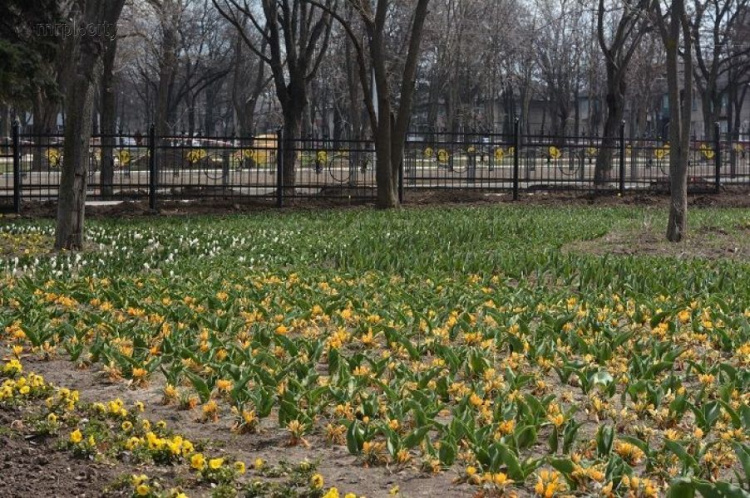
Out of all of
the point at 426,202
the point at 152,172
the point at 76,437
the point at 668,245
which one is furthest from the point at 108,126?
the point at 76,437

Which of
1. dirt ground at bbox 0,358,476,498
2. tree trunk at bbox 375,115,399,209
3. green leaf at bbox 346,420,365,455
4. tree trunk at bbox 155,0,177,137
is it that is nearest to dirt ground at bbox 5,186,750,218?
tree trunk at bbox 375,115,399,209

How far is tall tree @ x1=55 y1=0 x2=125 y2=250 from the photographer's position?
11133 mm

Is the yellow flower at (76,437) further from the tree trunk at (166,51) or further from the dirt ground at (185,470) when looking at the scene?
the tree trunk at (166,51)

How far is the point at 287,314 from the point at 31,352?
1762mm

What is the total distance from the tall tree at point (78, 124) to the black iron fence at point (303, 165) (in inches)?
269

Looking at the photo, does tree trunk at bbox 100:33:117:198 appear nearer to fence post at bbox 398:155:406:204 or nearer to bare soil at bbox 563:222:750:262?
fence post at bbox 398:155:406:204

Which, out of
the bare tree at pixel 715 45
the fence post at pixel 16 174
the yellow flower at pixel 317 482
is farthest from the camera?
the bare tree at pixel 715 45

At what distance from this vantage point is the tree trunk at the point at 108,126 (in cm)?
2000

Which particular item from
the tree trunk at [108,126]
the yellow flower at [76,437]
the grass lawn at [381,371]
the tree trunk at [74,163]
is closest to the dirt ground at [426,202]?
the tree trunk at [108,126]

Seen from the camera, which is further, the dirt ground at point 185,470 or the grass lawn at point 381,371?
the grass lawn at point 381,371

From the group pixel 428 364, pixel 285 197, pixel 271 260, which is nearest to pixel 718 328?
pixel 428 364

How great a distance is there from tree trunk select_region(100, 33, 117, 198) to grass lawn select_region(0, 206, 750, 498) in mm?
9725

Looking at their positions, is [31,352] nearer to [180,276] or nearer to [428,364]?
[428,364]

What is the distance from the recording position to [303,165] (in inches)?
893
